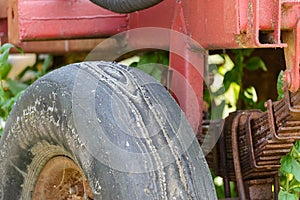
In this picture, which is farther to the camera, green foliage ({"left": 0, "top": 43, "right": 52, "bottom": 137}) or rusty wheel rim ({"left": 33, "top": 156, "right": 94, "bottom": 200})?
green foliage ({"left": 0, "top": 43, "right": 52, "bottom": 137})

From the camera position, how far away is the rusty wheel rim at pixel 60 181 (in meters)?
2.02

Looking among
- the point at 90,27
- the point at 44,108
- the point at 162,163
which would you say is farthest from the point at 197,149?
the point at 90,27

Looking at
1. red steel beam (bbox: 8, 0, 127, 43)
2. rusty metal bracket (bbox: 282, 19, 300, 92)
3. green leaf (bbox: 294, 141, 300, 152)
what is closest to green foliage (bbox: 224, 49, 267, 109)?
red steel beam (bbox: 8, 0, 127, 43)

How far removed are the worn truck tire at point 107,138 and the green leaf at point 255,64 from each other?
1.23 m

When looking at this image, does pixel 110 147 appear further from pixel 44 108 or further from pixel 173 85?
pixel 173 85

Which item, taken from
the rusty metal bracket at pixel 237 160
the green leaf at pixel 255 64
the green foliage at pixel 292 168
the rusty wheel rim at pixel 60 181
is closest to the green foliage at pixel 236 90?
the green leaf at pixel 255 64

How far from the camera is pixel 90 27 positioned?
2490 millimetres

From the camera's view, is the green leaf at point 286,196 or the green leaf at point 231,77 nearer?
the green leaf at point 286,196

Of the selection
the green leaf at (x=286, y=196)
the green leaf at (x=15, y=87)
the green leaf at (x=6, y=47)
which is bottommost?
the green leaf at (x=286, y=196)

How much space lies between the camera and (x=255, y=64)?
311 centimetres

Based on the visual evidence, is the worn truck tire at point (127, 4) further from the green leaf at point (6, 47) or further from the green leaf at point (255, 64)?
the green leaf at point (255, 64)

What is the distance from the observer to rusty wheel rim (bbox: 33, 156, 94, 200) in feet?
6.63

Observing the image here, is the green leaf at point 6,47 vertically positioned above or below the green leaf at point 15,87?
above

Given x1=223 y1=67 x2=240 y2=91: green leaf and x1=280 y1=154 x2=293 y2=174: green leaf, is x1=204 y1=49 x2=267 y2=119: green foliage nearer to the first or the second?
x1=223 y1=67 x2=240 y2=91: green leaf
